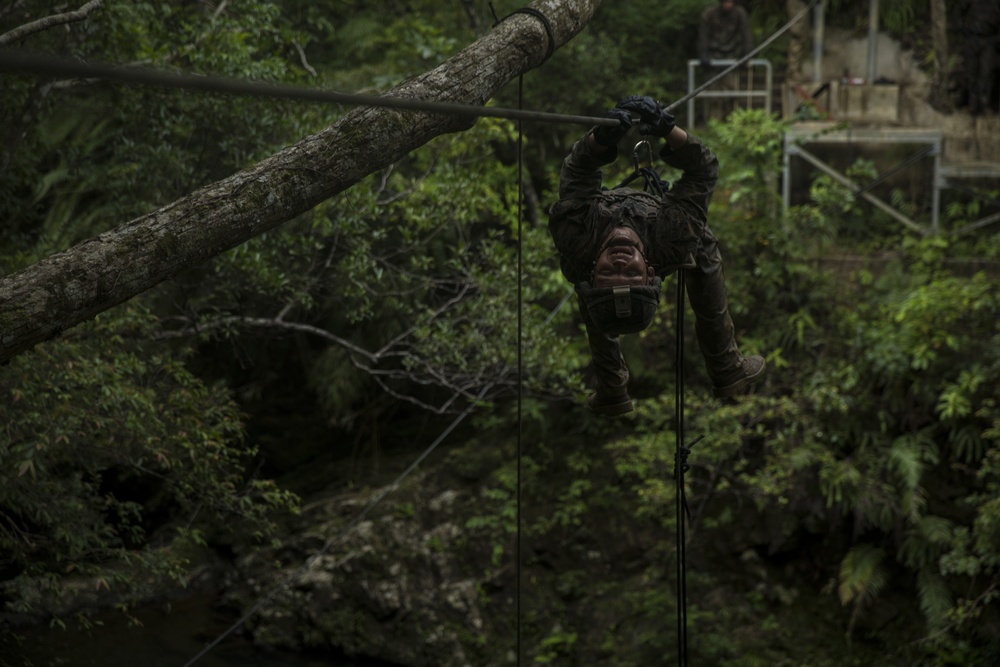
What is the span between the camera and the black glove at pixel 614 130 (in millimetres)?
2975

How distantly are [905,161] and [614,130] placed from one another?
6.24 metres

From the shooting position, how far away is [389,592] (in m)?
8.41

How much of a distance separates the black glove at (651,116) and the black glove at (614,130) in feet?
0.12

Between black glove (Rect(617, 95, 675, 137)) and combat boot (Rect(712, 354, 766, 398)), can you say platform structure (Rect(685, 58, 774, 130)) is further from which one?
black glove (Rect(617, 95, 675, 137))

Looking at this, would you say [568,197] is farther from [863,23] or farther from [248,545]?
[863,23]

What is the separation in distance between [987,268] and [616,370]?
18.9 ft

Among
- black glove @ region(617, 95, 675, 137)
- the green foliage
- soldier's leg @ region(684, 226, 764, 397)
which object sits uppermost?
black glove @ region(617, 95, 675, 137)

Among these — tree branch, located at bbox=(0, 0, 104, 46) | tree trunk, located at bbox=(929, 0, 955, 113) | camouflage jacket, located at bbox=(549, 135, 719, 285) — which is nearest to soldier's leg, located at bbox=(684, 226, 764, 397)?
camouflage jacket, located at bbox=(549, 135, 719, 285)

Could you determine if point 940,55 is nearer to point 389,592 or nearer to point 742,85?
point 742,85

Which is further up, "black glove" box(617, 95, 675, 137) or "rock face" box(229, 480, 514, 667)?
"black glove" box(617, 95, 675, 137)

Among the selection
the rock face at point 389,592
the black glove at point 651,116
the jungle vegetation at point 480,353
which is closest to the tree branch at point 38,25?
the jungle vegetation at point 480,353

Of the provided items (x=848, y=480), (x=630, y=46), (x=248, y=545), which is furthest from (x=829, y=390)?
(x=248, y=545)

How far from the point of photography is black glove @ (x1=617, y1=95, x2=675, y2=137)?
305 cm

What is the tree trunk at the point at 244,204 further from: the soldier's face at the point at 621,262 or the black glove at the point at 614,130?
the soldier's face at the point at 621,262
